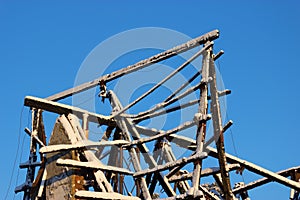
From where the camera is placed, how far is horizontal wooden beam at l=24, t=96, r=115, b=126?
1378 cm

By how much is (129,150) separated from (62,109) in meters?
2.19

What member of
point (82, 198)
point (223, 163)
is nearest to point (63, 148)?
point (82, 198)

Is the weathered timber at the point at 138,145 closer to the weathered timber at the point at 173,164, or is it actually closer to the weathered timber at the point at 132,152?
the weathered timber at the point at 132,152

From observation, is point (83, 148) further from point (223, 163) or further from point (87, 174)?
point (223, 163)

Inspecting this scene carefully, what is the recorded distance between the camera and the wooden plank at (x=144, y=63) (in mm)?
12648

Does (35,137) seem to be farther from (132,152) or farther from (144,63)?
(144,63)

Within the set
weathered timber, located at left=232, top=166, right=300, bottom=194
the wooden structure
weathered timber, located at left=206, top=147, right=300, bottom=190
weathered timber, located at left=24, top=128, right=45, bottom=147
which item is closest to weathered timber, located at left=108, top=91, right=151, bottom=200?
the wooden structure

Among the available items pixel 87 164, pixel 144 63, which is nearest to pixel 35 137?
pixel 87 164

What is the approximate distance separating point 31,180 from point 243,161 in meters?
6.23

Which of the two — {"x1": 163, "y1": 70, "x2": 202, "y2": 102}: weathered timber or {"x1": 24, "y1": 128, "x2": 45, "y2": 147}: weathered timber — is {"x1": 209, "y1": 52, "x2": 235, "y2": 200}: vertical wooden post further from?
{"x1": 24, "y1": 128, "x2": 45, "y2": 147}: weathered timber

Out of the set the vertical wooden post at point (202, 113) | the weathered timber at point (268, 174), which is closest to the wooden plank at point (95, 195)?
the vertical wooden post at point (202, 113)

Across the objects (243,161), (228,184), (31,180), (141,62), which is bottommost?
(228,184)

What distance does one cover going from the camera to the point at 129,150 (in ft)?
44.6

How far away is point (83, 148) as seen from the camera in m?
13.2
